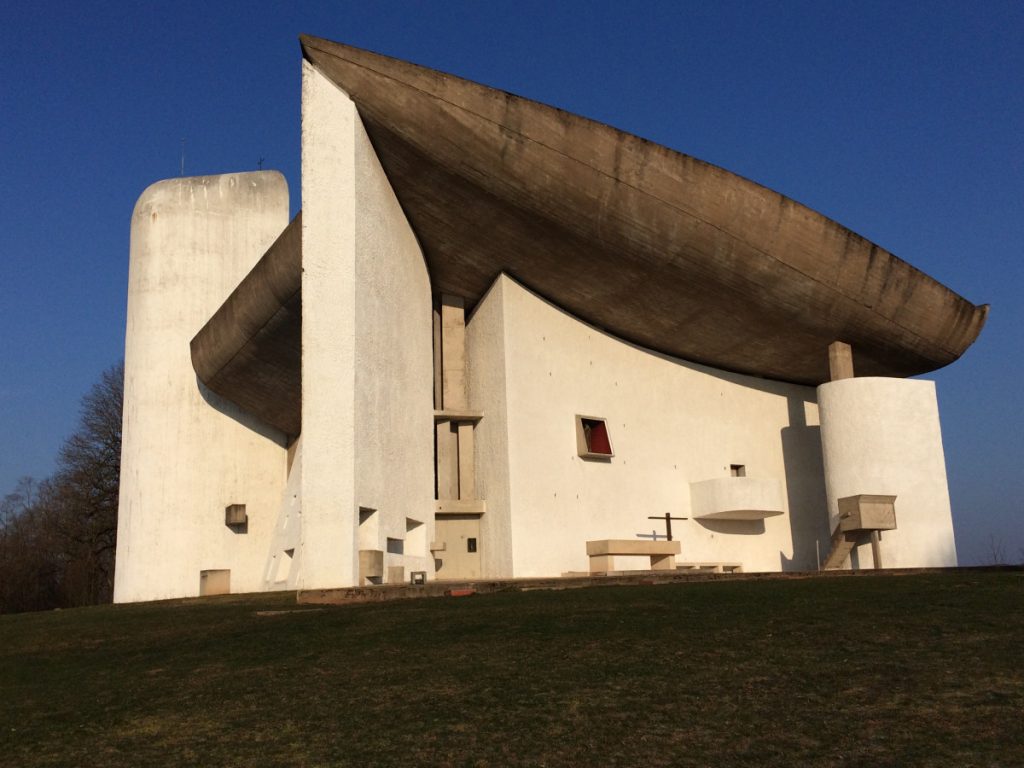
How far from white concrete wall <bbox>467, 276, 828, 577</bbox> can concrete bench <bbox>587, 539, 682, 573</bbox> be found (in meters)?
0.27

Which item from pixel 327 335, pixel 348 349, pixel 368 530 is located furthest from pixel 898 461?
pixel 327 335

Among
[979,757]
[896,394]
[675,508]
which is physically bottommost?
[979,757]

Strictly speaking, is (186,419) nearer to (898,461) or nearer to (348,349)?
(348,349)

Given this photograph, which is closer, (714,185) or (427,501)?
(714,185)

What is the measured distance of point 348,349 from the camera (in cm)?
1372

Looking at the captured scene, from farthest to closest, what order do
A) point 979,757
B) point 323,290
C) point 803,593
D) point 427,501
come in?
point 427,501 < point 323,290 < point 803,593 < point 979,757

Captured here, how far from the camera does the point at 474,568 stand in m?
18.9

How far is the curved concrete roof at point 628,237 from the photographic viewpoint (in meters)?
14.9

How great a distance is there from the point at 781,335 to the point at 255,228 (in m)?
12.5

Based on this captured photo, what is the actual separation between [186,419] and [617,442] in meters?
9.87

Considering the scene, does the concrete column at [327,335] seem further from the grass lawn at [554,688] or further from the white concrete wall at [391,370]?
the grass lawn at [554,688]

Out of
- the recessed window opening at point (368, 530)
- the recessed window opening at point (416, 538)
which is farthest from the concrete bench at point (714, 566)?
the recessed window opening at point (368, 530)

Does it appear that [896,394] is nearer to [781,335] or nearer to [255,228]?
[781,335]

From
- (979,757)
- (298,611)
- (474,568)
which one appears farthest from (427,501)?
(979,757)
